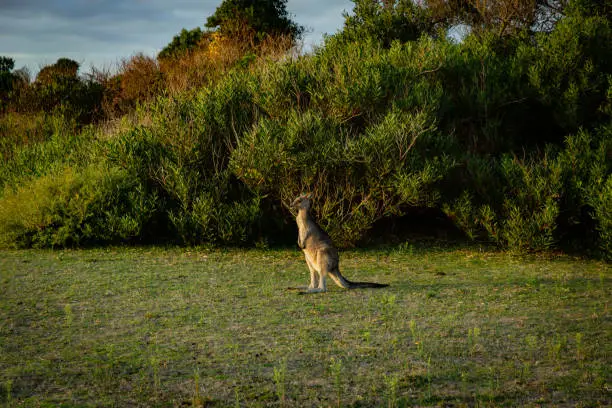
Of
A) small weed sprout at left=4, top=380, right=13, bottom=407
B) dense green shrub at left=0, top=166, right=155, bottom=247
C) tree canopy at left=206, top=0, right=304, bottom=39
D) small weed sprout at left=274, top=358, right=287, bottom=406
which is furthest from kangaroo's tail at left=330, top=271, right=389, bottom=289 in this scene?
tree canopy at left=206, top=0, right=304, bottom=39

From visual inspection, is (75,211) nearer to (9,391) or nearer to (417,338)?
(9,391)

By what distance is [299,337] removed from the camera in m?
7.81

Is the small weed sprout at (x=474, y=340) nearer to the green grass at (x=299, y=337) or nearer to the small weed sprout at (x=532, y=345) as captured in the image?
the green grass at (x=299, y=337)

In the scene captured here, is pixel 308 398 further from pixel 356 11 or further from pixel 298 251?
pixel 356 11

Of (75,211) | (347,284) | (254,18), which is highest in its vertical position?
(254,18)

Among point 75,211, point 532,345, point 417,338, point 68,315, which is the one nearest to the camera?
point 532,345

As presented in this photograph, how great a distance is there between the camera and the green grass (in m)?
5.97

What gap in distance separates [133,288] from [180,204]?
5493 mm

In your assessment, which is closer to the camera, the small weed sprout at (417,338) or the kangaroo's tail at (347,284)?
the small weed sprout at (417,338)

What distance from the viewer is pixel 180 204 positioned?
53.6 feet

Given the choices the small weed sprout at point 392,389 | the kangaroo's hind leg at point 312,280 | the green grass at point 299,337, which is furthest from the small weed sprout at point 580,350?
the kangaroo's hind leg at point 312,280

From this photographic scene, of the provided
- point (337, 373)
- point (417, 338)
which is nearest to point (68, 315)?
point (337, 373)

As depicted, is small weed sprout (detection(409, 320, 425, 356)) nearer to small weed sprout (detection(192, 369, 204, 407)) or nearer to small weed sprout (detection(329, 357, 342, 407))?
small weed sprout (detection(329, 357, 342, 407))

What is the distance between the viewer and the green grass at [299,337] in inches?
235
